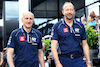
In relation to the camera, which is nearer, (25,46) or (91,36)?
(25,46)

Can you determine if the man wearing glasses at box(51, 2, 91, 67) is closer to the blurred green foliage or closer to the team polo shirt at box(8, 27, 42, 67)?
the team polo shirt at box(8, 27, 42, 67)

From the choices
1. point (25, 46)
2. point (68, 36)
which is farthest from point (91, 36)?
point (25, 46)

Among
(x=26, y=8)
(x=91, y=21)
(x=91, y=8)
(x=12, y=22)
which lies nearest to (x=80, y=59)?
(x=26, y=8)

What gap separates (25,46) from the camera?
3.86m

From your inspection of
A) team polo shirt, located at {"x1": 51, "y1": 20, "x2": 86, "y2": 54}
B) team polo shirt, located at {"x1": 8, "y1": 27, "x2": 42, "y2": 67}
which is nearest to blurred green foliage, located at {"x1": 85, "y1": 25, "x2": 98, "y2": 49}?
team polo shirt, located at {"x1": 51, "y1": 20, "x2": 86, "y2": 54}

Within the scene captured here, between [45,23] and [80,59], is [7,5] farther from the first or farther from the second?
[80,59]

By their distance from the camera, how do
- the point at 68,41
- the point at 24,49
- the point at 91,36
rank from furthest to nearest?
the point at 91,36 < the point at 24,49 < the point at 68,41

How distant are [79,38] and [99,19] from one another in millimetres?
3344

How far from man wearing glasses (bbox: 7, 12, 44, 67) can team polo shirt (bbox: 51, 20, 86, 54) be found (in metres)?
0.47

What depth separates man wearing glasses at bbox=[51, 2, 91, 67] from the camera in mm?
3625

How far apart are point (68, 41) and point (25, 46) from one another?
81 cm

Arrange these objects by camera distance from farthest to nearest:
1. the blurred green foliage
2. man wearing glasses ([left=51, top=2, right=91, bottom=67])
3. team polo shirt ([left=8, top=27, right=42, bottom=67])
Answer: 1. the blurred green foliage
2. team polo shirt ([left=8, top=27, right=42, bottom=67])
3. man wearing glasses ([left=51, top=2, right=91, bottom=67])

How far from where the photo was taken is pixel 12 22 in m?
18.4

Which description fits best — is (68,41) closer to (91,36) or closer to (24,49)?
(24,49)
